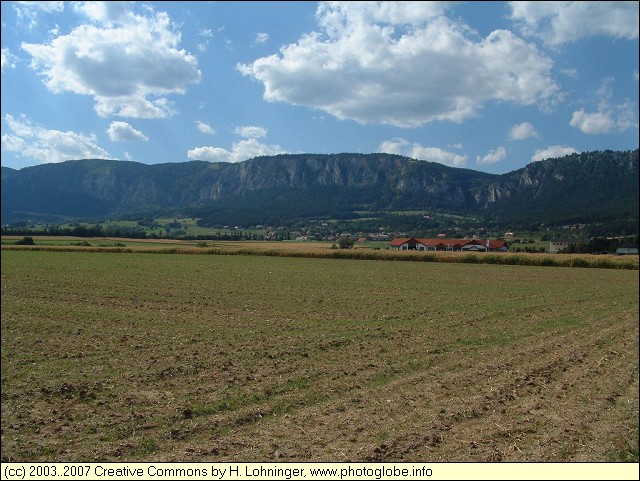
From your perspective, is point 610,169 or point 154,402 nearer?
point 154,402

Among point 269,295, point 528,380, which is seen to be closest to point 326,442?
point 528,380

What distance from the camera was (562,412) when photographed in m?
7.97

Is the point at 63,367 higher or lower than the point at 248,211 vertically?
lower

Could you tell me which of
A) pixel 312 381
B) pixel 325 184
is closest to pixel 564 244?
pixel 325 184

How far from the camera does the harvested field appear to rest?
21.2ft

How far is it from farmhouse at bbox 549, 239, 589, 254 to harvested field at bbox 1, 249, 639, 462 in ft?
69.8

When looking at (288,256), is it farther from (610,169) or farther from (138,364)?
(138,364)

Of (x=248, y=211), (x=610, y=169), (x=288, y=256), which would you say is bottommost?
(x=288, y=256)

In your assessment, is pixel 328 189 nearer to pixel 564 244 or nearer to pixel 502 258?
pixel 564 244

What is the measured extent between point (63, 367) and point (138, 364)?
151 cm

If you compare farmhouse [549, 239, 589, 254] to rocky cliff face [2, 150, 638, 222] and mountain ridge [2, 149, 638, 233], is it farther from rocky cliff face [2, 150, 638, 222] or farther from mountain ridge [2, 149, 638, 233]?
rocky cliff face [2, 150, 638, 222]

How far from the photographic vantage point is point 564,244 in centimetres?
4275

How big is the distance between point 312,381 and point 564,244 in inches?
1578

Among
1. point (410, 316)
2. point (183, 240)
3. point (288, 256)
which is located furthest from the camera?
point (288, 256)
